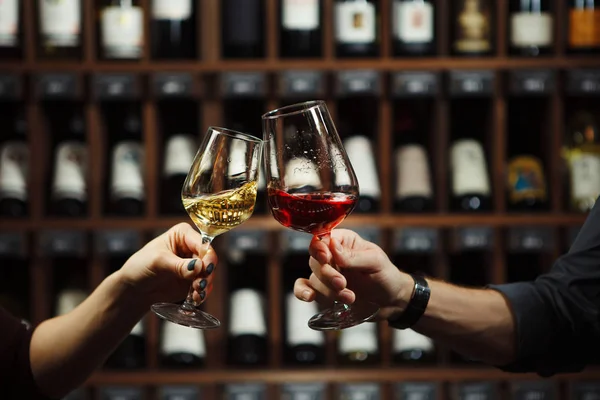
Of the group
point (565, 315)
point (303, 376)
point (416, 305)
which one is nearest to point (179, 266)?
point (416, 305)

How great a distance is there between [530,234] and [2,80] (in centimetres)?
145

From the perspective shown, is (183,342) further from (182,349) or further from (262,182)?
(262,182)

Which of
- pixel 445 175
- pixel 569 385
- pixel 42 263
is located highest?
pixel 445 175

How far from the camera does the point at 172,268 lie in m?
1.00

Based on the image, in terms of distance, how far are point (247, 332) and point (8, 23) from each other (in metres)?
1.06

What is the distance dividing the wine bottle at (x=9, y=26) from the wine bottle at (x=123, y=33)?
0.24 meters

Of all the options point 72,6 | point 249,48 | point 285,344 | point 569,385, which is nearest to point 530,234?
point 569,385

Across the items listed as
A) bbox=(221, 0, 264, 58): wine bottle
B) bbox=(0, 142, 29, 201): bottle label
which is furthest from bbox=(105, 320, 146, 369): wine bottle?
bbox=(221, 0, 264, 58): wine bottle

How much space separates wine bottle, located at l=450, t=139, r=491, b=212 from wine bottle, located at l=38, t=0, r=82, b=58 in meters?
1.09

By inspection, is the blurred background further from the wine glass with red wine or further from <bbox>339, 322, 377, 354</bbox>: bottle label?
the wine glass with red wine

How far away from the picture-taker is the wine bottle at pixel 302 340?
2.08 m

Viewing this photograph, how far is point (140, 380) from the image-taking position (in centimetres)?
205

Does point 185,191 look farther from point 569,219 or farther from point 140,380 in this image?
point 569,219

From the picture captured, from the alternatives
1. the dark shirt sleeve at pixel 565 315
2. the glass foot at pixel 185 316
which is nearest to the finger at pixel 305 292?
the glass foot at pixel 185 316
